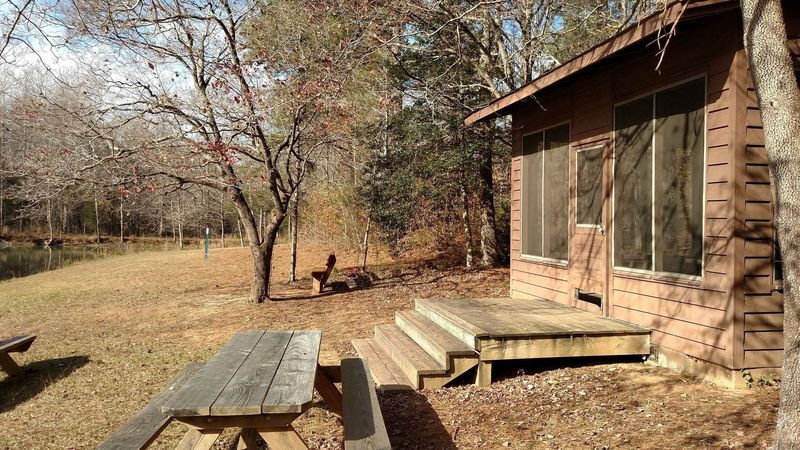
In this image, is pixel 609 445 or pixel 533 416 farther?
pixel 533 416

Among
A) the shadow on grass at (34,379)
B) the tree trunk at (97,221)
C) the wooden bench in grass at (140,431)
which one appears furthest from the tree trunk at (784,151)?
the tree trunk at (97,221)

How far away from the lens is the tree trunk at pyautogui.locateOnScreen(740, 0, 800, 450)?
9.47ft

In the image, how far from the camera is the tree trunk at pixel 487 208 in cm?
1359

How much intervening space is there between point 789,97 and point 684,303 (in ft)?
7.68

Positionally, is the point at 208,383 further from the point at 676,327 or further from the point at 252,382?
the point at 676,327

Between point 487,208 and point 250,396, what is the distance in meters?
11.8

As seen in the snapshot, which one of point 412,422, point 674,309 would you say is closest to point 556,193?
point 674,309

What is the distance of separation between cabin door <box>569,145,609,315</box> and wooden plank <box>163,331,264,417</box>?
3.91m

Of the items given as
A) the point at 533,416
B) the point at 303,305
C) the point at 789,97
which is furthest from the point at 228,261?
the point at 789,97

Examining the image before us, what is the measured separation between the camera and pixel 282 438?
9.28 ft

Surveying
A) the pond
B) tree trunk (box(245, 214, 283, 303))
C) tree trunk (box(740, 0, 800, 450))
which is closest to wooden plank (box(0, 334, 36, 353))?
tree trunk (box(245, 214, 283, 303))

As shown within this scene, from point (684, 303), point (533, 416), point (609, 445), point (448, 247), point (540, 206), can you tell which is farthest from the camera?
point (448, 247)

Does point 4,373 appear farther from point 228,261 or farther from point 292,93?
point 228,261

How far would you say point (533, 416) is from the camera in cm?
427
